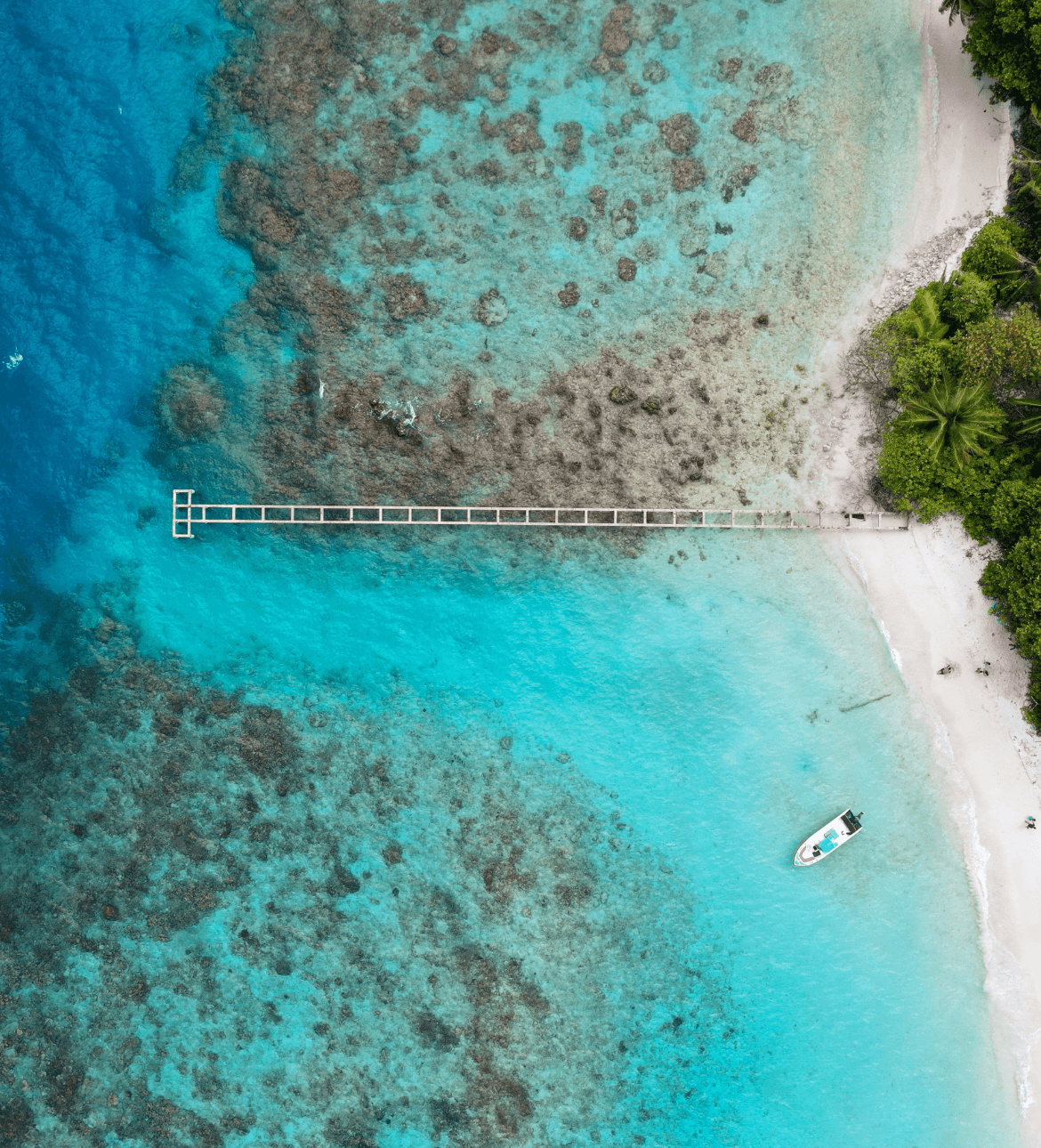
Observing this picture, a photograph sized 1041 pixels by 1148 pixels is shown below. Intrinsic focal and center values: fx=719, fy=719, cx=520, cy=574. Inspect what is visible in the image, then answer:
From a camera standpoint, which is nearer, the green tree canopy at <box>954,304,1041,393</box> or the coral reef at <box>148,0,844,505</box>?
the green tree canopy at <box>954,304,1041,393</box>

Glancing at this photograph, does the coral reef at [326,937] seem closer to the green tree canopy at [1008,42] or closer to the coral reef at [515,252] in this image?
the coral reef at [515,252]

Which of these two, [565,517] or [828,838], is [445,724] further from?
[828,838]

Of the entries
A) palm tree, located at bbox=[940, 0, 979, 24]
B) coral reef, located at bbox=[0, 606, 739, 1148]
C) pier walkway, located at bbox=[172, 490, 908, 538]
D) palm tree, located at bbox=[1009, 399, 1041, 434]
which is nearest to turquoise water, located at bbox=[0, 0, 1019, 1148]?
coral reef, located at bbox=[0, 606, 739, 1148]

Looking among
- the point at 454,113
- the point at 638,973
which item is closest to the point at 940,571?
the point at 638,973

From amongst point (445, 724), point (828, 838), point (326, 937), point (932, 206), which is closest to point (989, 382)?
point (932, 206)

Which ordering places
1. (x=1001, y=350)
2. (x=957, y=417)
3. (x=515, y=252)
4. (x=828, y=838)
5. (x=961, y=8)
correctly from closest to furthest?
(x=1001, y=350) → (x=957, y=417) → (x=961, y=8) → (x=828, y=838) → (x=515, y=252)

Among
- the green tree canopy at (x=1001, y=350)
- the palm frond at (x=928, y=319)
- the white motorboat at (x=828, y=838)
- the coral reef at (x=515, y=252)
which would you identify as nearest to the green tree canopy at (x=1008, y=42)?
the coral reef at (x=515, y=252)

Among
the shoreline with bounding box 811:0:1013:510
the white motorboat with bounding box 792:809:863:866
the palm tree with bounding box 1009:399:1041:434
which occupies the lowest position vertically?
the white motorboat with bounding box 792:809:863:866

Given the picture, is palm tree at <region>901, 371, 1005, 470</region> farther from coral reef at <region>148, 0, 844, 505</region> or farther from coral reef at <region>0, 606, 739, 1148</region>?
coral reef at <region>0, 606, 739, 1148</region>
